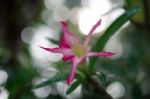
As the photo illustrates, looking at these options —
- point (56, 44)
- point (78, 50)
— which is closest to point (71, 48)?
point (78, 50)

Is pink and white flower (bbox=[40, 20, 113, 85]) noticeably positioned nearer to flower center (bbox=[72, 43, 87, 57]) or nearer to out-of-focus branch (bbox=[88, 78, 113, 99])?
flower center (bbox=[72, 43, 87, 57])

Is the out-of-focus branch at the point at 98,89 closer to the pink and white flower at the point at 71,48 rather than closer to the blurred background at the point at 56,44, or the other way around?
the blurred background at the point at 56,44

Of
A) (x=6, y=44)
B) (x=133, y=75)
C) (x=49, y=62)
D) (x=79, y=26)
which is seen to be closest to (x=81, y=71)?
(x=133, y=75)

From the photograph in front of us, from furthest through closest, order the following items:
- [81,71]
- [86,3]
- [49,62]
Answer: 1. [86,3]
2. [49,62]
3. [81,71]

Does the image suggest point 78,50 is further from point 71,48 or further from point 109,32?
point 109,32

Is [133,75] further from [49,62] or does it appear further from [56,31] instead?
[56,31]

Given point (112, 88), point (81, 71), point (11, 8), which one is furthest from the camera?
point (11, 8)

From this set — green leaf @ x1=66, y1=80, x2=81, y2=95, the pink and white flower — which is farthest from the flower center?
green leaf @ x1=66, y1=80, x2=81, y2=95
